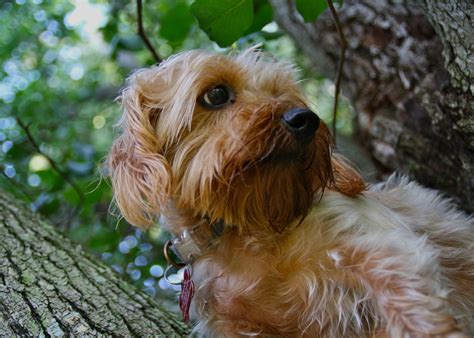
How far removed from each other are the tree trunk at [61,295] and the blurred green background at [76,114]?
359mm

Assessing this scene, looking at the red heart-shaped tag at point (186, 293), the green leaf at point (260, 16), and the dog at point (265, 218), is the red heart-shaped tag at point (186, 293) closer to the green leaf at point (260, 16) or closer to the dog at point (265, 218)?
the dog at point (265, 218)

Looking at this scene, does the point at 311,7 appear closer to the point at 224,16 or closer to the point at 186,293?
the point at 224,16

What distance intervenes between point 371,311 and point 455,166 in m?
1.29

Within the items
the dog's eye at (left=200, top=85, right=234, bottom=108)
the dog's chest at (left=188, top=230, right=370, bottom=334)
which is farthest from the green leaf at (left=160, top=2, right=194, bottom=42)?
the dog's chest at (left=188, top=230, right=370, bottom=334)

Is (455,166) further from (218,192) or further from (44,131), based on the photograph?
(44,131)

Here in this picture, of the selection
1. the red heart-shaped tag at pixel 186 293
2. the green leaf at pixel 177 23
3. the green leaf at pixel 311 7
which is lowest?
the red heart-shaped tag at pixel 186 293

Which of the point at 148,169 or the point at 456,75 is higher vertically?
the point at 148,169

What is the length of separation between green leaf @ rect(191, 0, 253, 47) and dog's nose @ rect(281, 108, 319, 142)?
2.18 ft

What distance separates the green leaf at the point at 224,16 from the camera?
285 centimetres

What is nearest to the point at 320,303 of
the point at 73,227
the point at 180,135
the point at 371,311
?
the point at 371,311

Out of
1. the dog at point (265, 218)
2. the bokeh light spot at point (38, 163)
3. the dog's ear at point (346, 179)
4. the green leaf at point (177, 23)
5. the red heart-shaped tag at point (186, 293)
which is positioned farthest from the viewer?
the bokeh light spot at point (38, 163)

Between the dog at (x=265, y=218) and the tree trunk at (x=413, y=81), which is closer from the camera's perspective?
the dog at (x=265, y=218)

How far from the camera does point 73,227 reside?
18.0 feet

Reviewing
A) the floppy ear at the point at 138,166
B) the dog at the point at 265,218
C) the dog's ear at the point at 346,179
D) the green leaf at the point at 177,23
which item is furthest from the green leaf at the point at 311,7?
the green leaf at the point at 177,23
